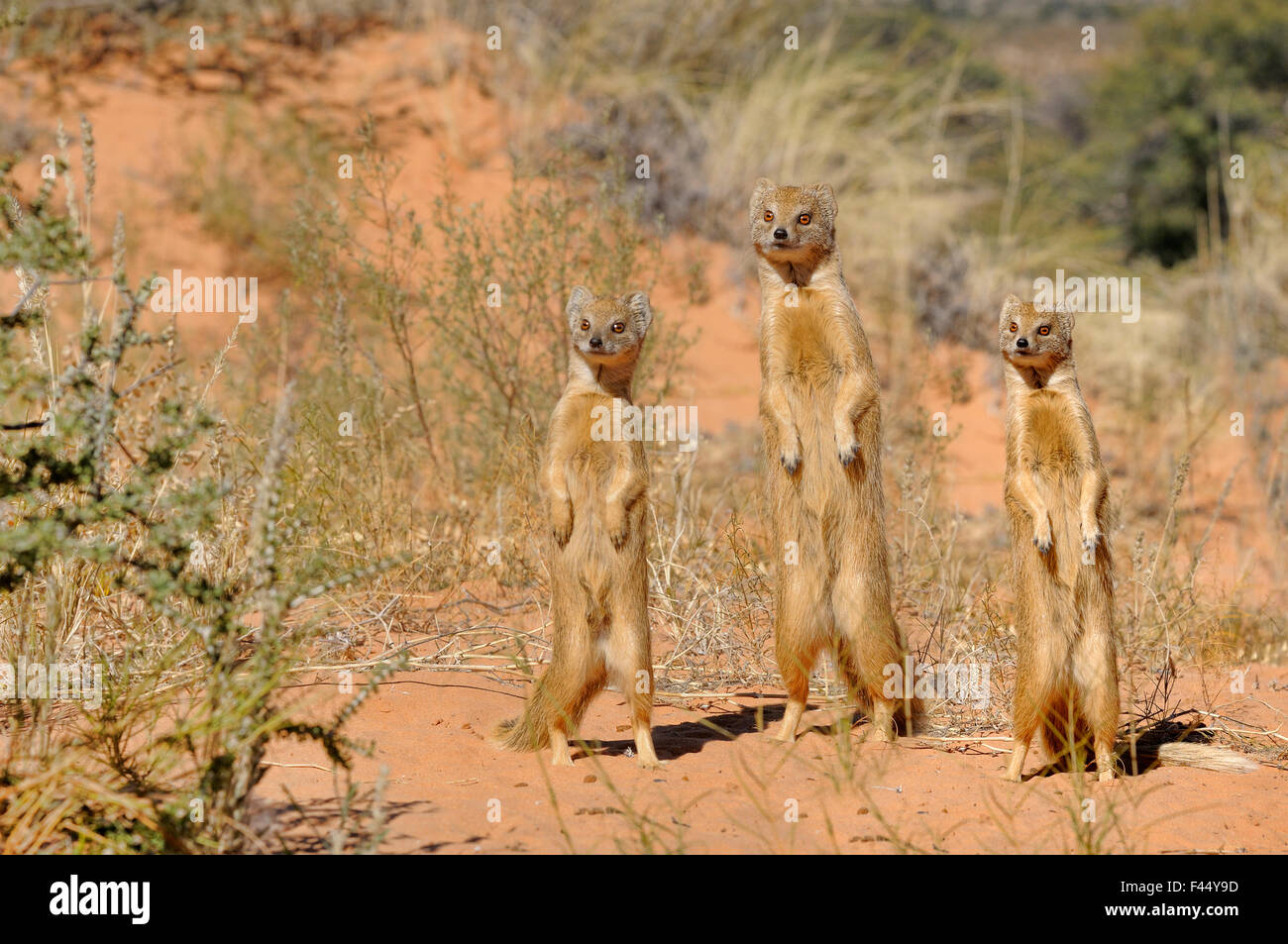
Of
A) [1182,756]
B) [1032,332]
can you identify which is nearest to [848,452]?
[1032,332]

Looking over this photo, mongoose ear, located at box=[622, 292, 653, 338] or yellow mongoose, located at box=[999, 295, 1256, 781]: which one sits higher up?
mongoose ear, located at box=[622, 292, 653, 338]

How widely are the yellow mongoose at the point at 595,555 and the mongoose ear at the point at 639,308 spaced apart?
36 millimetres

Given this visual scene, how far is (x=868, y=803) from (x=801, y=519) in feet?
4.04

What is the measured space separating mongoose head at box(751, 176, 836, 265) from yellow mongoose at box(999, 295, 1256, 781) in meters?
0.81

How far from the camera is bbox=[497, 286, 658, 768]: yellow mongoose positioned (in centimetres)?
480

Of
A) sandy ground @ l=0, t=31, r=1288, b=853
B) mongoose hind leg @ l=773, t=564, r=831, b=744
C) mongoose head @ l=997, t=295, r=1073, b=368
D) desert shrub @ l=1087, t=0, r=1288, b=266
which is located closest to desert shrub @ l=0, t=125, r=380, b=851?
sandy ground @ l=0, t=31, r=1288, b=853

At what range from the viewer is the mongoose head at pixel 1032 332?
4.74 meters

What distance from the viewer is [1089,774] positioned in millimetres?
4848

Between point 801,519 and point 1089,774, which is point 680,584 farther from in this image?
point 1089,774

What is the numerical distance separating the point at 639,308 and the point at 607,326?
0.22m

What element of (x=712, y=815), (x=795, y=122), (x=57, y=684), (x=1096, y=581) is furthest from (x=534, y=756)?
(x=795, y=122)

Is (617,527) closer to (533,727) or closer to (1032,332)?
(533,727)

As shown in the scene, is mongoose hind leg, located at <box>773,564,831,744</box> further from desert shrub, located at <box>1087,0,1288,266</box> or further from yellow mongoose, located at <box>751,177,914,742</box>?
desert shrub, located at <box>1087,0,1288,266</box>

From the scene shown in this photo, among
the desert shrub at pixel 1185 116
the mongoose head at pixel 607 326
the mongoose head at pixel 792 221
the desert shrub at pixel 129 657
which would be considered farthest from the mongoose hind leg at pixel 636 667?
the desert shrub at pixel 1185 116
